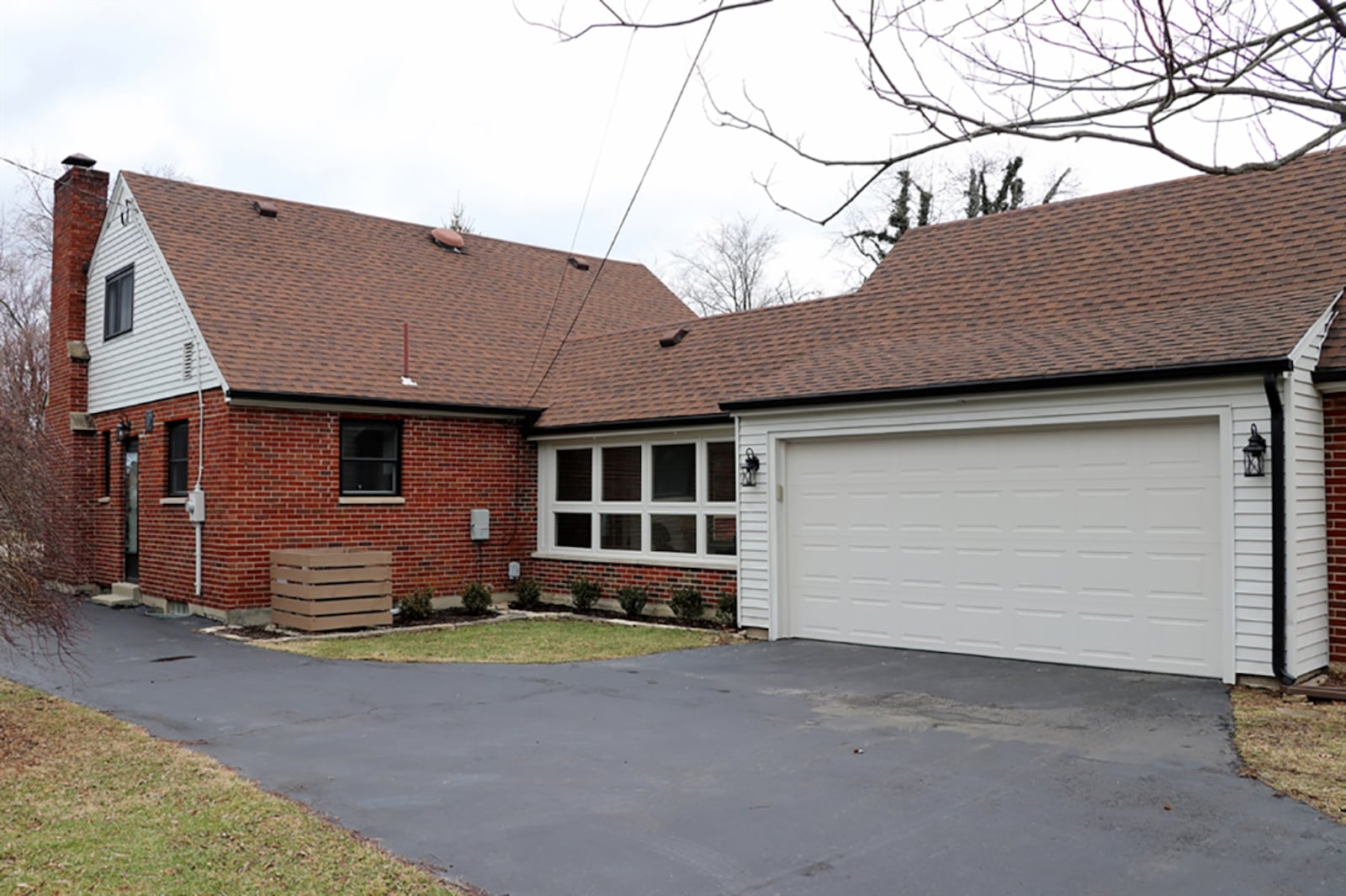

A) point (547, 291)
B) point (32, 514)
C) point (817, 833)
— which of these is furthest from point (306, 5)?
point (547, 291)

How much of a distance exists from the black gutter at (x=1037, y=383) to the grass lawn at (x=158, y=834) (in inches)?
286

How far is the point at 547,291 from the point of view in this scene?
21094 mm

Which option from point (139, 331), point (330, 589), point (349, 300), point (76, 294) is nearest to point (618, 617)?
point (330, 589)

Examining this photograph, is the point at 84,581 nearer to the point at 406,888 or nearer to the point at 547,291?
the point at 406,888

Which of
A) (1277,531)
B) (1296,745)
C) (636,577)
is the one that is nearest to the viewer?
(1296,745)

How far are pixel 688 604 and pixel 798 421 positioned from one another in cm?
303

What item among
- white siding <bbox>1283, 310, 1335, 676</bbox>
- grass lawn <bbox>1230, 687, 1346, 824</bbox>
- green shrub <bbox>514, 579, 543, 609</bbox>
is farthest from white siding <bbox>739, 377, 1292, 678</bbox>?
green shrub <bbox>514, 579, 543, 609</bbox>

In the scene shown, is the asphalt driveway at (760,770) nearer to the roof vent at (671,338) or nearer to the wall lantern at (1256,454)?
the wall lantern at (1256,454)

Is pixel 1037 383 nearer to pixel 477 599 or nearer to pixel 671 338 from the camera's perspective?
pixel 671 338

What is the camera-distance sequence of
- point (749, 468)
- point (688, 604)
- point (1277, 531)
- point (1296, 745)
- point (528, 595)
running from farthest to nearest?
1. point (528, 595)
2. point (688, 604)
3. point (749, 468)
4. point (1277, 531)
5. point (1296, 745)

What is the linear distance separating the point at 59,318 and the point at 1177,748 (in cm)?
1855

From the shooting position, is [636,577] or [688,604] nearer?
[688,604]

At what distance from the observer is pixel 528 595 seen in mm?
16125

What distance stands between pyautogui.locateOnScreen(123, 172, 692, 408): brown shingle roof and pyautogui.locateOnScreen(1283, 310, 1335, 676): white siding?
10686 mm
